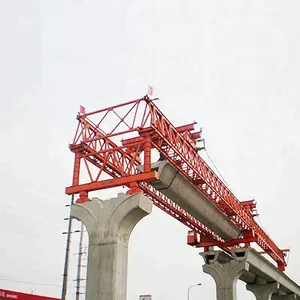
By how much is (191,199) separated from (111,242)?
8.34 m

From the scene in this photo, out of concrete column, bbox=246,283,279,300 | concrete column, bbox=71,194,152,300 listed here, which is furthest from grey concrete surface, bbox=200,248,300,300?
concrete column, bbox=71,194,152,300

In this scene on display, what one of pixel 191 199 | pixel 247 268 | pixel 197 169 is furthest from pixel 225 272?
pixel 197 169

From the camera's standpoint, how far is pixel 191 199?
25047 millimetres

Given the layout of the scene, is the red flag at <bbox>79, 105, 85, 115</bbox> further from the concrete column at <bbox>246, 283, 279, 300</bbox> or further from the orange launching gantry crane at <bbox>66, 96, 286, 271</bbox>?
the concrete column at <bbox>246, 283, 279, 300</bbox>

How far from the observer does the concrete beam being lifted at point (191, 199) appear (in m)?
21.7

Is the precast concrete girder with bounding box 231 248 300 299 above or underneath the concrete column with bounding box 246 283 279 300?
above

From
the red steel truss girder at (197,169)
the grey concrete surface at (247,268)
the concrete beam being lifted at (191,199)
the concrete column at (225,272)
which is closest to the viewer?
the red steel truss girder at (197,169)

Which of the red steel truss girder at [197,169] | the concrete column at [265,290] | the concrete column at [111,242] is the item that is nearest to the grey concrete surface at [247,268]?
the concrete column at [265,290]

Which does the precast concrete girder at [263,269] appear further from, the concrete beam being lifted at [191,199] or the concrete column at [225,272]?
the concrete beam being lifted at [191,199]

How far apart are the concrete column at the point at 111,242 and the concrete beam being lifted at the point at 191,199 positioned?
2095mm

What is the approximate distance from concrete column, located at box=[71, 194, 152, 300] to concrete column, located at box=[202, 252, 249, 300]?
18.2 m

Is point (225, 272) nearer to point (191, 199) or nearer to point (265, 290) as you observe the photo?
point (265, 290)

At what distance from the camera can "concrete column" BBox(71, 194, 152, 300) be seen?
17.2 metres

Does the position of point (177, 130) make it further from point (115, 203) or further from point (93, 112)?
point (115, 203)
